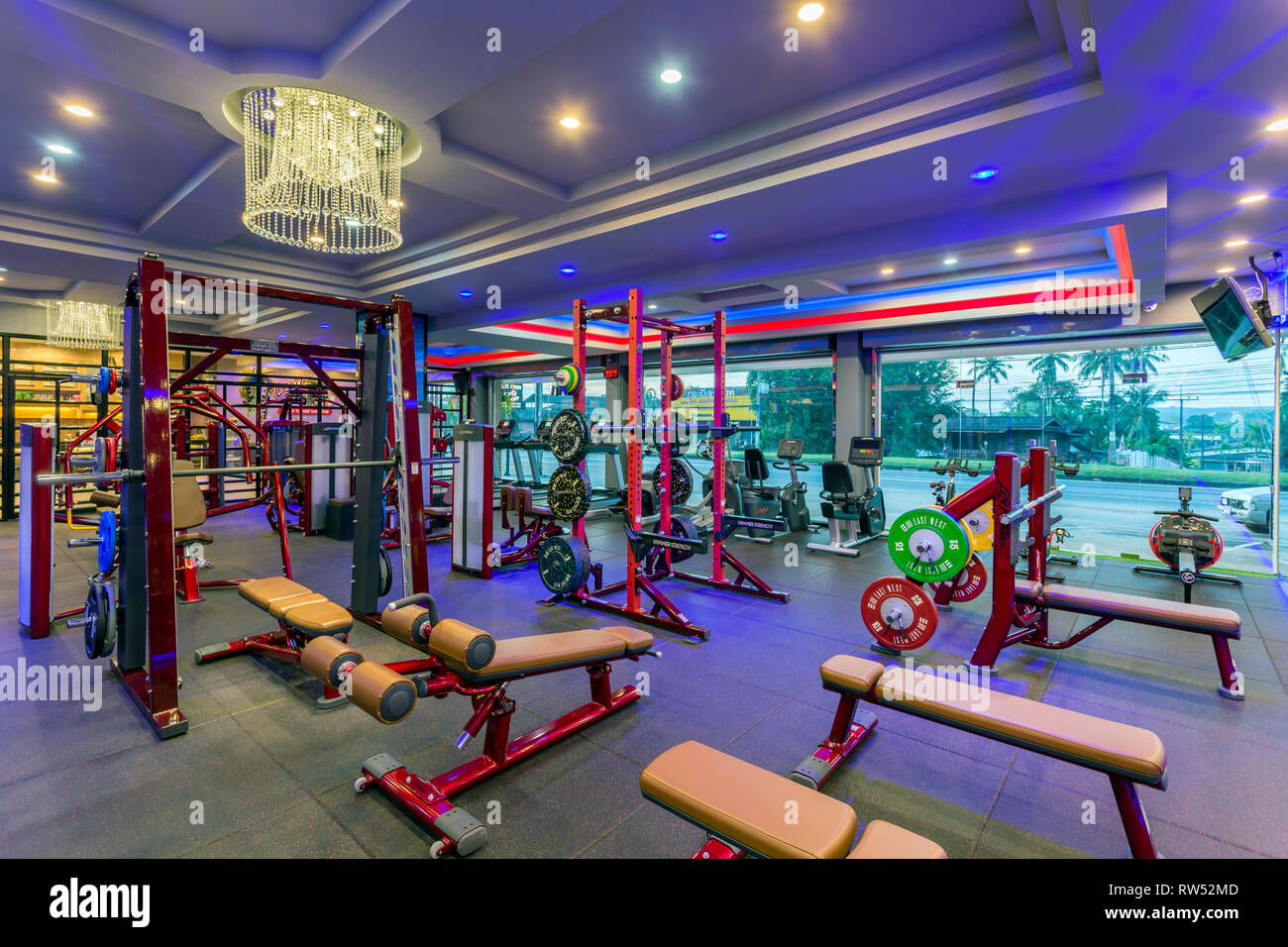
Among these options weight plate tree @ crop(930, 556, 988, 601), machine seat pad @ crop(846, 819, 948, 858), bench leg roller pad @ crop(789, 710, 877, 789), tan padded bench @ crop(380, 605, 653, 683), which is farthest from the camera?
weight plate tree @ crop(930, 556, 988, 601)

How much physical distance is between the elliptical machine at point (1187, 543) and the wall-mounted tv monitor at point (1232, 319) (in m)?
1.22

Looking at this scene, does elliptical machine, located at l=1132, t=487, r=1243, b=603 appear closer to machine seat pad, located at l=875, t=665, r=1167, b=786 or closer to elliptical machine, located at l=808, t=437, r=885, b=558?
elliptical machine, located at l=808, t=437, r=885, b=558

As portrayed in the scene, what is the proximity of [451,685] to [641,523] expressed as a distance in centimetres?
219

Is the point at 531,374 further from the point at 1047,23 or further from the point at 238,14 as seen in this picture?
the point at 1047,23

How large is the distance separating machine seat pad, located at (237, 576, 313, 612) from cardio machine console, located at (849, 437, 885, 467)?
5.60 meters

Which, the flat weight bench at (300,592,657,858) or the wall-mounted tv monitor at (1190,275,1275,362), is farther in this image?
the wall-mounted tv monitor at (1190,275,1275,362)

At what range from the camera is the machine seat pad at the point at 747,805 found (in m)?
1.28

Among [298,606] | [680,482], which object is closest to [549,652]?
[298,606]

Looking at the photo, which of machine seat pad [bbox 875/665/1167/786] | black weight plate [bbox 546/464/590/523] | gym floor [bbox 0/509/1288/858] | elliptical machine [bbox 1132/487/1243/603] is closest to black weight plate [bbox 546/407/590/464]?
black weight plate [bbox 546/464/590/523]

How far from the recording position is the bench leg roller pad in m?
2.16

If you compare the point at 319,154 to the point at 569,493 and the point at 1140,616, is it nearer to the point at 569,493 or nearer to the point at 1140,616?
the point at 569,493

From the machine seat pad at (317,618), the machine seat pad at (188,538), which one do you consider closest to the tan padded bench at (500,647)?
the machine seat pad at (317,618)

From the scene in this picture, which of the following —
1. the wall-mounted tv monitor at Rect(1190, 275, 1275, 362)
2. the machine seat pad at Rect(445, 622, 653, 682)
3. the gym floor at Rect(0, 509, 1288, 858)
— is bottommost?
the gym floor at Rect(0, 509, 1288, 858)

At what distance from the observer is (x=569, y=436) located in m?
4.23
